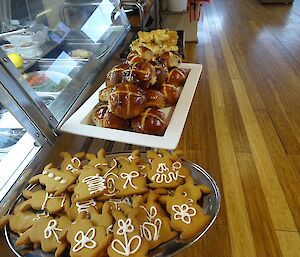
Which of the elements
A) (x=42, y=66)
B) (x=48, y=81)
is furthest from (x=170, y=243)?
(x=42, y=66)

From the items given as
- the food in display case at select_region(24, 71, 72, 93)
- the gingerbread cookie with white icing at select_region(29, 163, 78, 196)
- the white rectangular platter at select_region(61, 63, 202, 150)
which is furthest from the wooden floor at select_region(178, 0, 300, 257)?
the food in display case at select_region(24, 71, 72, 93)

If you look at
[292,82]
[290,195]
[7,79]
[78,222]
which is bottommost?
[292,82]

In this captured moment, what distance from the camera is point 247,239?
3.83 feet

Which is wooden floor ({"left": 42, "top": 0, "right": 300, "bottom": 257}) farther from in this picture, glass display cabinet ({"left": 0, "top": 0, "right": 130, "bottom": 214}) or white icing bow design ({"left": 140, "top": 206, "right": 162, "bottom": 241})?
white icing bow design ({"left": 140, "top": 206, "right": 162, "bottom": 241})

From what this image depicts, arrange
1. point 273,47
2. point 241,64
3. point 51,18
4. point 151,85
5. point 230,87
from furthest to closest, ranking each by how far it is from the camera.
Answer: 1. point 273,47
2. point 241,64
3. point 230,87
4. point 51,18
5. point 151,85

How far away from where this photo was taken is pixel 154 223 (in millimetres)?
539

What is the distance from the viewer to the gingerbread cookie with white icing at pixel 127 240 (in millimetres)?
475

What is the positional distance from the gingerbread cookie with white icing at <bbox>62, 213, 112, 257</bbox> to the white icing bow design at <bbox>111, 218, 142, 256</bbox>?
0.02 metres

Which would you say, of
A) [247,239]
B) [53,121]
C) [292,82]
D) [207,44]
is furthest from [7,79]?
[207,44]

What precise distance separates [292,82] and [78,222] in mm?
2466

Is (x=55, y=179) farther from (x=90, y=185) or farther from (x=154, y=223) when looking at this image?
(x=154, y=223)

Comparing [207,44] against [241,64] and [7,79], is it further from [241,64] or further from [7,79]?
[7,79]

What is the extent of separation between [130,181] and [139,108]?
252 millimetres

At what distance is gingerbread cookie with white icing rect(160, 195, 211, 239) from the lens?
0.53m
